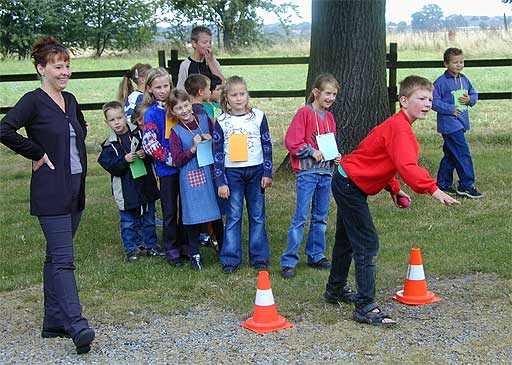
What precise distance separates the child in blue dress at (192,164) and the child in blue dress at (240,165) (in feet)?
0.66

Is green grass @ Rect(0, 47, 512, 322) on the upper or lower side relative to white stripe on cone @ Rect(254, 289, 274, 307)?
lower

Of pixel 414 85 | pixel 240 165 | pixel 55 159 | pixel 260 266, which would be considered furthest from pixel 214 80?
pixel 55 159

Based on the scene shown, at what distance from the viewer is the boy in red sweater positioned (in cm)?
538

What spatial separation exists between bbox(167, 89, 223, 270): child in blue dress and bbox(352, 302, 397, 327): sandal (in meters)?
1.92

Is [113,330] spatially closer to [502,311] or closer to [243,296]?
[243,296]

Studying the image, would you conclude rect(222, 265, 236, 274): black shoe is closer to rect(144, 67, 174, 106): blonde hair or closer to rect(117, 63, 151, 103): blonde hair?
rect(144, 67, 174, 106): blonde hair

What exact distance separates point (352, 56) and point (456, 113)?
1.56 m

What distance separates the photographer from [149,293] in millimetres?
6516

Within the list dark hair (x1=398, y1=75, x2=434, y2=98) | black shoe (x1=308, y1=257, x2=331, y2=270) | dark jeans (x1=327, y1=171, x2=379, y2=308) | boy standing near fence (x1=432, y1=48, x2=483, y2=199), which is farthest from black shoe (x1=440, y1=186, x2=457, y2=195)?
dark hair (x1=398, y1=75, x2=434, y2=98)

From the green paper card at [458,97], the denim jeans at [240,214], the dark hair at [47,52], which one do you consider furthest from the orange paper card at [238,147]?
the green paper card at [458,97]

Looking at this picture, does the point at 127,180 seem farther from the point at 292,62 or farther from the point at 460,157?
the point at 292,62

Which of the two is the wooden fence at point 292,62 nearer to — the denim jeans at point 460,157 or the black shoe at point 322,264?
the denim jeans at point 460,157

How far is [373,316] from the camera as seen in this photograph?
560 centimetres

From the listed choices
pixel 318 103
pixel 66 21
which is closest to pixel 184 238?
pixel 318 103
